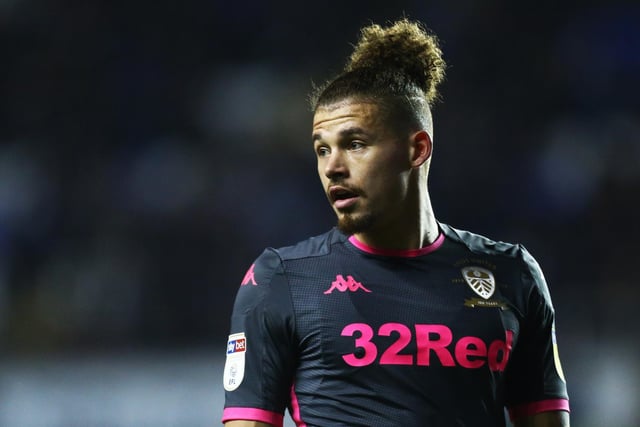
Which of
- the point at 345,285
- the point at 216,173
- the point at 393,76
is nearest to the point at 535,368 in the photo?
the point at 345,285

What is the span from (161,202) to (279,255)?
5.23 m

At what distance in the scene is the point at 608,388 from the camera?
20.0 feet

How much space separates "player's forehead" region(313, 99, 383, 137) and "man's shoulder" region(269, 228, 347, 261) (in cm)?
31

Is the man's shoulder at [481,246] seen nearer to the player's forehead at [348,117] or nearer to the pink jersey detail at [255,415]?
the player's forehead at [348,117]

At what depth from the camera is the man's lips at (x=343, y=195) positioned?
8.16 ft

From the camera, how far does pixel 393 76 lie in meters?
2.65

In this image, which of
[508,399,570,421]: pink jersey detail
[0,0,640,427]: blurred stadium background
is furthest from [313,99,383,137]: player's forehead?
[0,0,640,427]: blurred stadium background

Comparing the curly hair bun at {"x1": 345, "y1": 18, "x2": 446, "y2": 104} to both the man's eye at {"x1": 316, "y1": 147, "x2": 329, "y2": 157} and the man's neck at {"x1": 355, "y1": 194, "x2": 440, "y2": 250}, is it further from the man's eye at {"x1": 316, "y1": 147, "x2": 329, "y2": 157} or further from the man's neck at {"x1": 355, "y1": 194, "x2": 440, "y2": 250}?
the man's neck at {"x1": 355, "y1": 194, "x2": 440, "y2": 250}

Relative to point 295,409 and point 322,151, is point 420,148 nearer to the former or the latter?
point 322,151

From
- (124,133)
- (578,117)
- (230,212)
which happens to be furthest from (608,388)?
(124,133)

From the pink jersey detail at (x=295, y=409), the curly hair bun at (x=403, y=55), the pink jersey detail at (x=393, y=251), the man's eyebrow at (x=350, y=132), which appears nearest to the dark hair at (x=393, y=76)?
the curly hair bun at (x=403, y=55)

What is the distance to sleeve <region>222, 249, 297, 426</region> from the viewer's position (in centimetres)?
241

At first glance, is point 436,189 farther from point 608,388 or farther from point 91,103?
point 91,103

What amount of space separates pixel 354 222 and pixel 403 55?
1.86 feet
